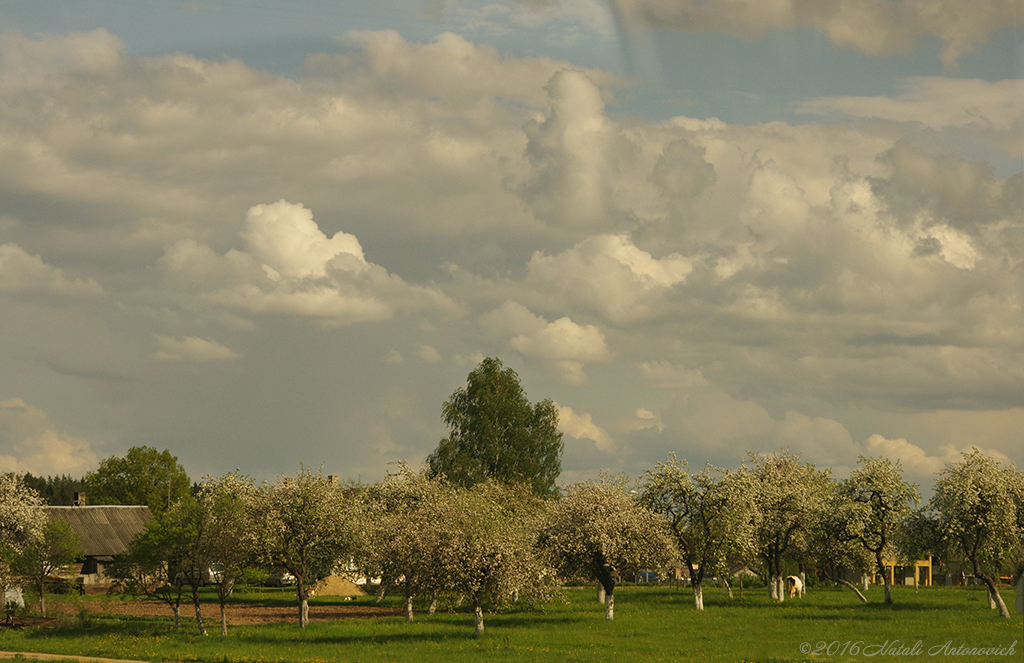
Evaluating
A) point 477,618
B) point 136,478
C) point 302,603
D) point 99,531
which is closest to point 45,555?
point 302,603

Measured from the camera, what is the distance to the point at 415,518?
178 feet

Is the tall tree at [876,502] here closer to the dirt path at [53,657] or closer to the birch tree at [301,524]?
the birch tree at [301,524]

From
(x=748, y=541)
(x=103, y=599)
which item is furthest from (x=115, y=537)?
(x=748, y=541)

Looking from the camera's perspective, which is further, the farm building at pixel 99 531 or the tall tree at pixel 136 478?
the tall tree at pixel 136 478

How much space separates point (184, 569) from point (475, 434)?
168 ft

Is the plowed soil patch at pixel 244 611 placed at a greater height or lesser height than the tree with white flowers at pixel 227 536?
lesser

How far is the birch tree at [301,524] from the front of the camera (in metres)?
55.0

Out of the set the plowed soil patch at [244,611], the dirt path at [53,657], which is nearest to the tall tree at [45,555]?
the plowed soil patch at [244,611]

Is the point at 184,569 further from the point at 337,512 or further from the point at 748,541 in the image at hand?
the point at 748,541

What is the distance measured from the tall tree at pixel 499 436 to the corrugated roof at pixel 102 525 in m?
33.0

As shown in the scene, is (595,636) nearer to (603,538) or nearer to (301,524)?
(603,538)

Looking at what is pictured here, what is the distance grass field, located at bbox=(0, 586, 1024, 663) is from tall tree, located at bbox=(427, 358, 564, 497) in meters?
39.2

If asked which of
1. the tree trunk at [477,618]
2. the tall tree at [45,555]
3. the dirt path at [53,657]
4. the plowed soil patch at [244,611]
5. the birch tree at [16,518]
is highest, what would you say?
the birch tree at [16,518]

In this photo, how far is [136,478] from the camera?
142125mm
